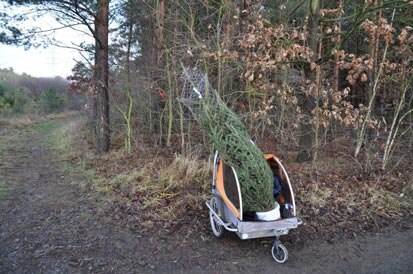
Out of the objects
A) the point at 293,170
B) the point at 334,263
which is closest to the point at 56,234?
the point at 334,263

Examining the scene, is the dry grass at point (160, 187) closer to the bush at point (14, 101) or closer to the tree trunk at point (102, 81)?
the tree trunk at point (102, 81)

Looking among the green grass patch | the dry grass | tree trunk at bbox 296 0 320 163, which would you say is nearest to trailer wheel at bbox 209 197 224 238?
the dry grass

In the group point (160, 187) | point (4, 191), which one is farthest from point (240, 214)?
point (4, 191)

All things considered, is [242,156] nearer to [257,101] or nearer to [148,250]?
[148,250]

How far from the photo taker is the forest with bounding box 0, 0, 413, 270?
525cm

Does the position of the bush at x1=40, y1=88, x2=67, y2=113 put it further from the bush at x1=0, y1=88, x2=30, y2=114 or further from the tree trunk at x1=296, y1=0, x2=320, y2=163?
the tree trunk at x1=296, y1=0, x2=320, y2=163

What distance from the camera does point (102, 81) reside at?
26.5ft

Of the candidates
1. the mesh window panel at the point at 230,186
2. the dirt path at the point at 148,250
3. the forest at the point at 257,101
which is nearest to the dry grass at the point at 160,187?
the forest at the point at 257,101

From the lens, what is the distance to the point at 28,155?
947 cm

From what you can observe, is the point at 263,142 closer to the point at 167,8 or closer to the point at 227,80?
the point at 227,80

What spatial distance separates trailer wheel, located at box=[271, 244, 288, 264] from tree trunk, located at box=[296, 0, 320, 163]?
3474 mm

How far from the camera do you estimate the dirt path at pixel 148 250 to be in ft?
11.2

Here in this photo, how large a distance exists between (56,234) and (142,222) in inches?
45.8

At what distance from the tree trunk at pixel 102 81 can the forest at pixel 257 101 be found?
0.10 feet
